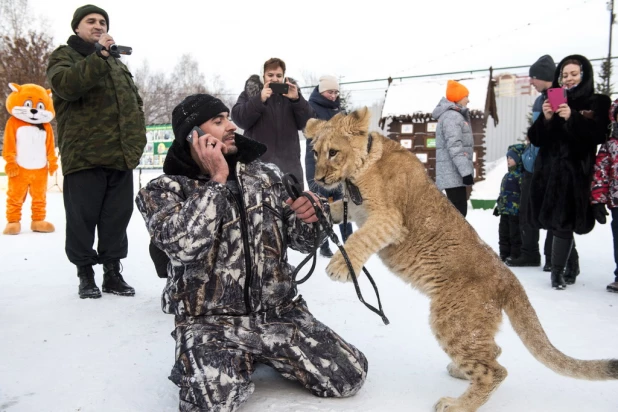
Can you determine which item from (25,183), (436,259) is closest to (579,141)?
(436,259)

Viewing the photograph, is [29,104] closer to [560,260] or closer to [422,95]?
[560,260]

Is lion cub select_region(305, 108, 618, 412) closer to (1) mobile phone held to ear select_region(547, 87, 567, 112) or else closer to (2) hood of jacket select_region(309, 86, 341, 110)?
(1) mobile phone held to ear select_region(547, 87, 567, 112)

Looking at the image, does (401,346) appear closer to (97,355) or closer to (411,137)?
(97,355)

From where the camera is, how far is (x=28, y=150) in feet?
27.7

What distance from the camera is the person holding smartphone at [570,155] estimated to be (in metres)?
4.79

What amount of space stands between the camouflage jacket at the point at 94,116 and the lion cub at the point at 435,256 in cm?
197

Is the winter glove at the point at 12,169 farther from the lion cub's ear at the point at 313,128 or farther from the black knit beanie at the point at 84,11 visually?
the lion cub's ear at the point at 313,128

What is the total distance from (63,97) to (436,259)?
3.38m

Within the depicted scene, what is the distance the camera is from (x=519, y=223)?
19.9ft

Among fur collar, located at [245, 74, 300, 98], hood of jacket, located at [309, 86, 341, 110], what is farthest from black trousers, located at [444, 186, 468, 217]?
fur collar, located at [245, 74, 300, 98]

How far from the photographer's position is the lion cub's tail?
246 cm

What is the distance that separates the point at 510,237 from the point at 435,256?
3.83 meters

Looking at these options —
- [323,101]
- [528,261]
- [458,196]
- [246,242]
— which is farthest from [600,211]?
[246,242]

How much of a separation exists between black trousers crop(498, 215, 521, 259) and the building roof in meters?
9.39
